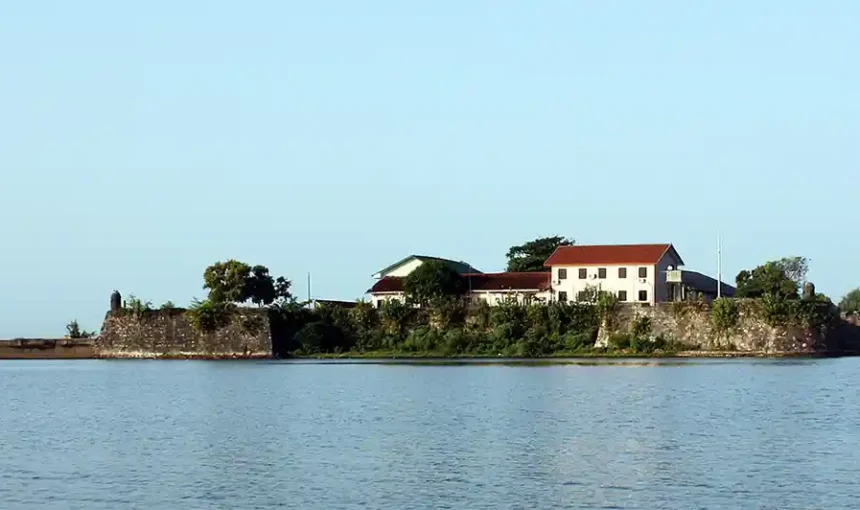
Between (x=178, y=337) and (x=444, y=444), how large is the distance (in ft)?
164

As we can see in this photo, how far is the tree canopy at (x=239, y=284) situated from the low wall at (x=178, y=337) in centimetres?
614

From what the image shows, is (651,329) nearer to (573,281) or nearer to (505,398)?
(573,281)

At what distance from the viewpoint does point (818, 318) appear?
62312mm

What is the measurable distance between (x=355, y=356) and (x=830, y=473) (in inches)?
1970

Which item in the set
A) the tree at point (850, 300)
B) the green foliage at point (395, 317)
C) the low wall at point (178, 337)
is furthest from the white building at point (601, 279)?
the tree at point (850, 300)

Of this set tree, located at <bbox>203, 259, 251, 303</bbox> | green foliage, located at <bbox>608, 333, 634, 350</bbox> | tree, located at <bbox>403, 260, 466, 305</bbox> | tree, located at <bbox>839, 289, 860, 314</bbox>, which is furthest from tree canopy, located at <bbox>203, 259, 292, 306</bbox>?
tree, located at <bbox>839, 289, 860, 314</bbox>

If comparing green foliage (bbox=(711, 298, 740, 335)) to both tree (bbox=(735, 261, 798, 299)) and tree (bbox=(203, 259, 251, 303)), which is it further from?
tree (bbox=(203, 259, 251, 303))

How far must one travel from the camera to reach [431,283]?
242 feet

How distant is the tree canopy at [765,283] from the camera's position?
6706cm

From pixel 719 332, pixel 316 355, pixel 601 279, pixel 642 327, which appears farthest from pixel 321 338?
pixel 719 332

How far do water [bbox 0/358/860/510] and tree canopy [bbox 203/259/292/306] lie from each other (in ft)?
113

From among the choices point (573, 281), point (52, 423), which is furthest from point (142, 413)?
point (573, 281)

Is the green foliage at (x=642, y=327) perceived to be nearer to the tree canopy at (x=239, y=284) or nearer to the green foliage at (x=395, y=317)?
the green foliage at (x=395, y=317)

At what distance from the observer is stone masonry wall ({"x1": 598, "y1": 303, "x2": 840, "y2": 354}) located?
62.4 metres
